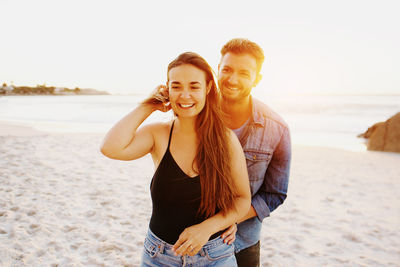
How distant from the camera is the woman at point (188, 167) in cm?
165

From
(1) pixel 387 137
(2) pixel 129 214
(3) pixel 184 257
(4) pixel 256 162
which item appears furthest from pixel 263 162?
(1) pixel 387 137

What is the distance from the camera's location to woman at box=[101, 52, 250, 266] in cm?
165

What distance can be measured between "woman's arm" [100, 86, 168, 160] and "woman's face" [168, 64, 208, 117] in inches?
6.2

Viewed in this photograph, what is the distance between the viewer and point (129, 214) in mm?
5137

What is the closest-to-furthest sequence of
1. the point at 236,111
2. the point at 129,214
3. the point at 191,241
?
the point at 191,241 < the point at 236,111 < the point at 129,214

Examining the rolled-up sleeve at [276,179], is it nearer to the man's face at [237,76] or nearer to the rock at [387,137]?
the man's face at [237,76]

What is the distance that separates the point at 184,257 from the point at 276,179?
0.95 meters

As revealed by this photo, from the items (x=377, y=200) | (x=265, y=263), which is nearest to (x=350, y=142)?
(x=377, y=200)

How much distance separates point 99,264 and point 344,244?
3727mm

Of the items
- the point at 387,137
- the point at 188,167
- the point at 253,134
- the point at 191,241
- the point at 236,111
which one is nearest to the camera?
the point at 191,241

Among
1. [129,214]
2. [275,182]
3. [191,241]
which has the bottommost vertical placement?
[129,214]

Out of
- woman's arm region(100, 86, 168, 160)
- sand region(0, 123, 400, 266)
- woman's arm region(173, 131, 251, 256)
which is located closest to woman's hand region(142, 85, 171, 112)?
woman's arm region(100, 86, 168, 160)

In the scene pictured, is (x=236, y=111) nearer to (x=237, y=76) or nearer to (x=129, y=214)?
(x=237, y=76)

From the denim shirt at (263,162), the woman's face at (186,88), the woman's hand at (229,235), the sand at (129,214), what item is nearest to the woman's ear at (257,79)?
the denim shirt at (263,162)
